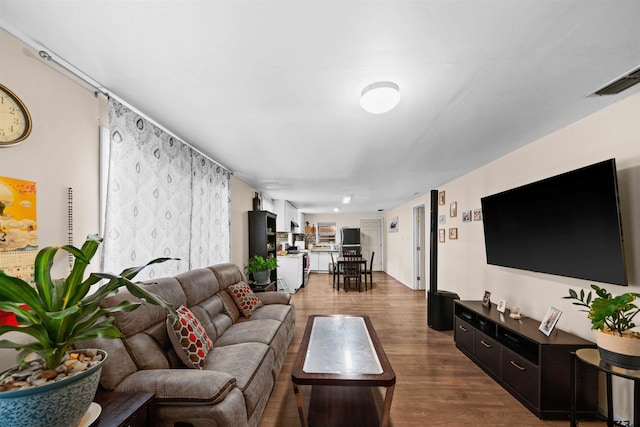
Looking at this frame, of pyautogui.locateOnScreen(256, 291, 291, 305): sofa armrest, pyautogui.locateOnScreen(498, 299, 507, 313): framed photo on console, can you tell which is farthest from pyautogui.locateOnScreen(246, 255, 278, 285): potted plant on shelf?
pyautogui.locateOnScreen(498, 299, 507, 313): framed photo on console

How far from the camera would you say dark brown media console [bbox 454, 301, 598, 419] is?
203 cm

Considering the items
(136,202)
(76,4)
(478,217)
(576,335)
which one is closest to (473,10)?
(76,4)

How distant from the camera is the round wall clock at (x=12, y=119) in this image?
1.24 meters

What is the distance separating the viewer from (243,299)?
128 inches

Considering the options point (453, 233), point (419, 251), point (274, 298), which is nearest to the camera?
point (274, 298)

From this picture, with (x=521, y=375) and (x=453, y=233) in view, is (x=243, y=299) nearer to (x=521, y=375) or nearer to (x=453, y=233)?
(x=521, y=375)

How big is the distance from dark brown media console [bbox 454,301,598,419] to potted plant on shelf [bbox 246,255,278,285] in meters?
3.20

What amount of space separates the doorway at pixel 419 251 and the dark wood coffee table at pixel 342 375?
4.46 metres

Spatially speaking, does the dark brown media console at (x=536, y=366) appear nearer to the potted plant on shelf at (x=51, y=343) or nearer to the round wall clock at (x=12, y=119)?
the potted plant on shelf at (x=51, y=343)

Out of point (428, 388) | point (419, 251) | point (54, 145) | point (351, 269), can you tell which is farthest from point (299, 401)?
point (419, 251)

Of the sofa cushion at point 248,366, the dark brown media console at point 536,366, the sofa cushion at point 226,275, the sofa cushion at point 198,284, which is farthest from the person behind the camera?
the sofa cushion at point 226,275

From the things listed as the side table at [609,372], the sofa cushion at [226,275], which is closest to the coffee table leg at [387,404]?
the side table at [609,372]

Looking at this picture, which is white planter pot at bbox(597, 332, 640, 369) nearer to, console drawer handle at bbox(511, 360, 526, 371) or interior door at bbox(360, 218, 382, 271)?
console drawer handle at bbox(511, 360, 526, 371)

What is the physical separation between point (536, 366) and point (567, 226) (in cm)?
113
